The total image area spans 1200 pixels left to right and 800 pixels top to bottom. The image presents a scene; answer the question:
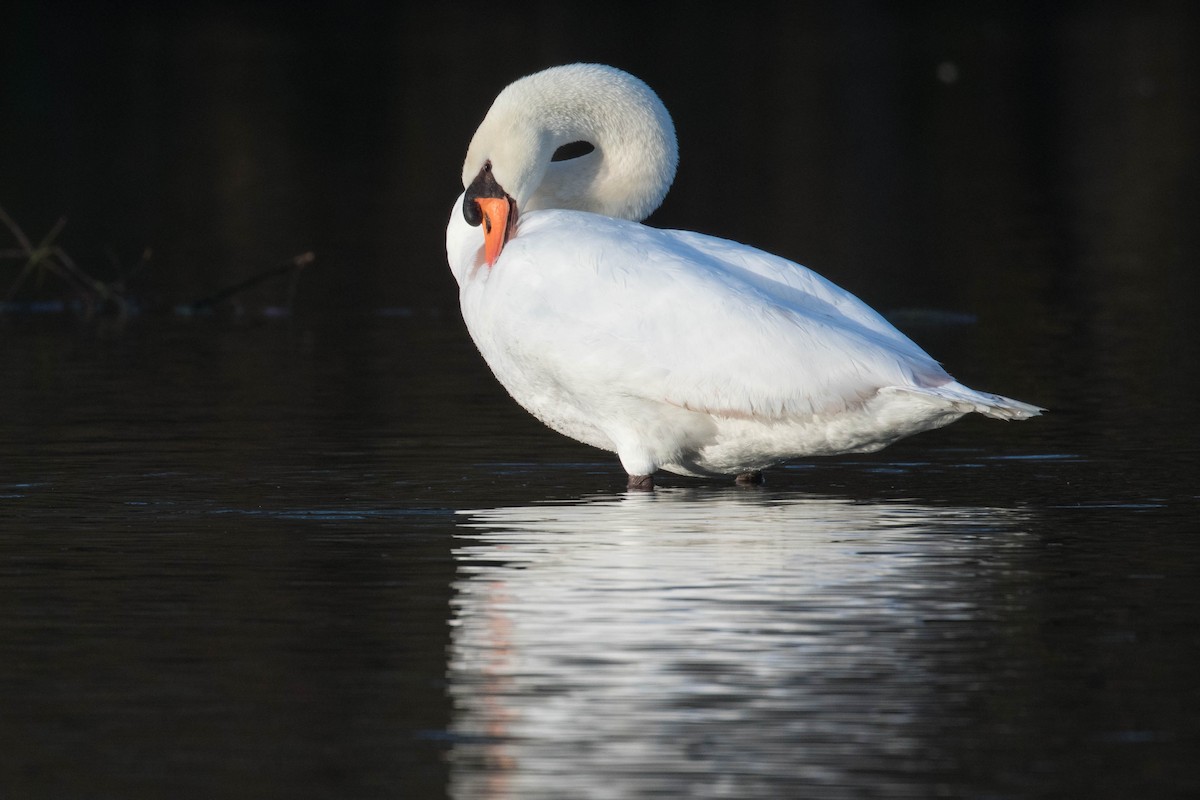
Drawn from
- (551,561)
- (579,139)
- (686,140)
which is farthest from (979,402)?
(686,140)

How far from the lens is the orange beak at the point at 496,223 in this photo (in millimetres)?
9227

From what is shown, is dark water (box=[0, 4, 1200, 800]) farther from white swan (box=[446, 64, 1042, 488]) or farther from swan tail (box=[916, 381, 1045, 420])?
swan tail (box=[916, 381, 1045, 420])

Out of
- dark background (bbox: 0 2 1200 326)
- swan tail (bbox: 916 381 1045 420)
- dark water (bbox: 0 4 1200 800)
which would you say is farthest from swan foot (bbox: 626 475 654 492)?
dark background (bbox: 0 2 1200 326)

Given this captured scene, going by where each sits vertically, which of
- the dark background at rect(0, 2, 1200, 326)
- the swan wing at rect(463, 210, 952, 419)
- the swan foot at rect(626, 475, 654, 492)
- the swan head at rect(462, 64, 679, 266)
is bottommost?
the swan foot at rect(626, 475, 654, 492)

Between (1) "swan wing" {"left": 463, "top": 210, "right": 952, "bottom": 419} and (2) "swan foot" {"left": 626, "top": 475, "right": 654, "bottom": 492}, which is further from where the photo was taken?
(2) "swan foot" {"left": 626, "top": 475, "right": 654, "bottom": 492}

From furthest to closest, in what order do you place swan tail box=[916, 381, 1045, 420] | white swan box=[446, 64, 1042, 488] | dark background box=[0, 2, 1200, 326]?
dark background box=[0, 2, 1200, 326] → white swan box=[446, 64, 1042, 488] → swan tail box=[916, 381, 1045, 420]

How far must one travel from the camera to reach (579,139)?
32.4 ft

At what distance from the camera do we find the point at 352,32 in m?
63.4

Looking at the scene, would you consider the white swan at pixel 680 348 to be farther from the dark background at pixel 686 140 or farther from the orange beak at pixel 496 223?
the dark background at pixel 686 140

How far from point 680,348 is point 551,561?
1344 mm

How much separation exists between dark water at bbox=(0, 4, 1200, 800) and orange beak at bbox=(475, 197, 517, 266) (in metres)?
0.82

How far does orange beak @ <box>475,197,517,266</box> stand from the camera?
9227 mm

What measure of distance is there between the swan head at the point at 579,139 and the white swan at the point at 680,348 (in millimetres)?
131

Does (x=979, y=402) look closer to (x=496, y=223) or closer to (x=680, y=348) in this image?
(x=680, y=348)
